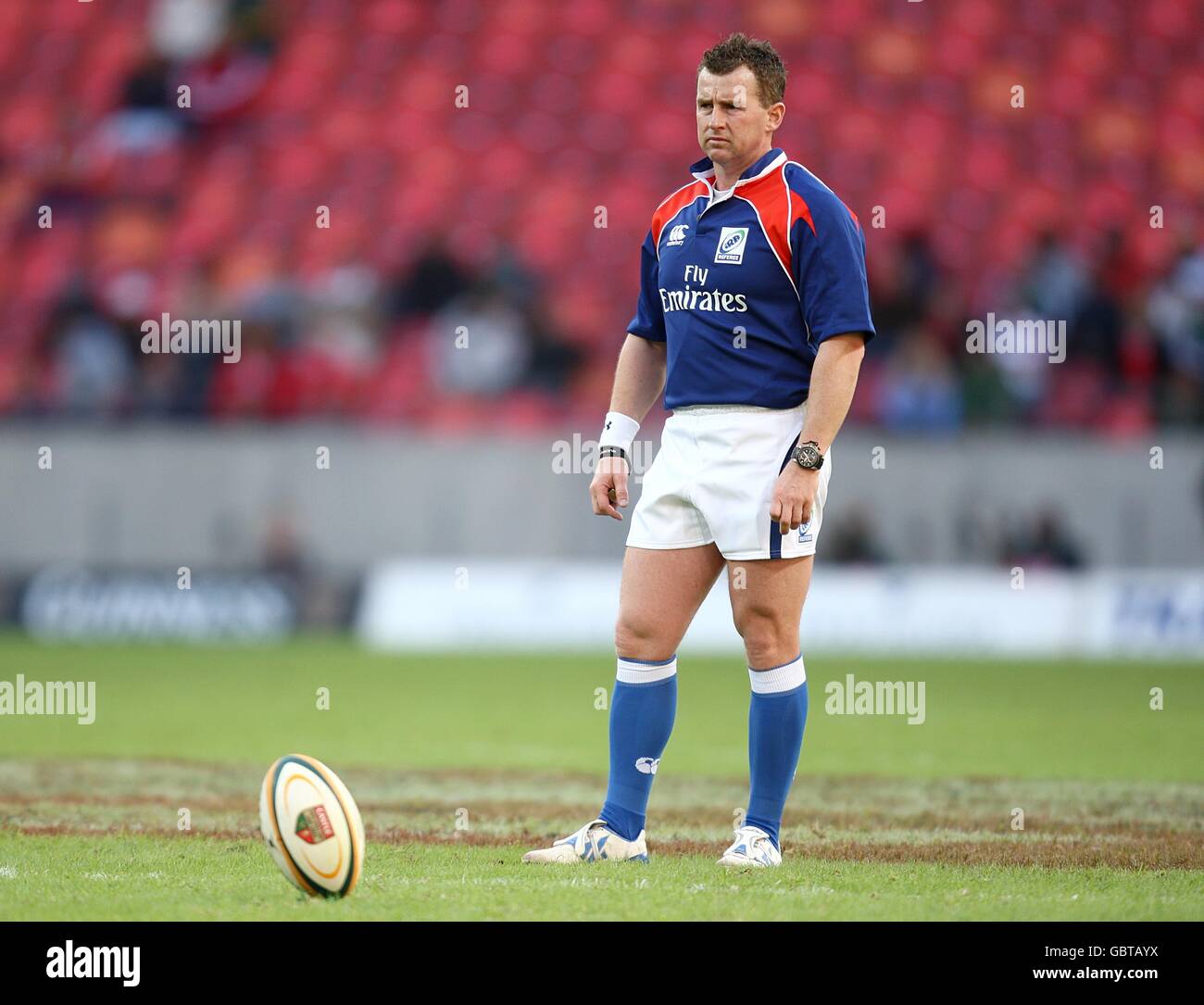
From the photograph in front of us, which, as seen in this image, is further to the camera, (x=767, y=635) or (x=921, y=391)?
(x=921, y=391)

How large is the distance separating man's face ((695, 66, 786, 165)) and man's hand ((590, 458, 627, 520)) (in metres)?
1.10

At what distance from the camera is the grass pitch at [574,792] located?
5.05 m

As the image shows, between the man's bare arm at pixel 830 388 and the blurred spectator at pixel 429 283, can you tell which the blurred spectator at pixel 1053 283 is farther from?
the man's bare arm at pixel 830 388

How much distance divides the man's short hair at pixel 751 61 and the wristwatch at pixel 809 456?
115cm

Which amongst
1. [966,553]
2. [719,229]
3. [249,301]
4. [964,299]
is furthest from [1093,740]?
[249,301]

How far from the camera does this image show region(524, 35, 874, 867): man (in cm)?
560

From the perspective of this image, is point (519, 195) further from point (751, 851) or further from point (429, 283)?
point (751, 851)

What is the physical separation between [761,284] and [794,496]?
0.75m

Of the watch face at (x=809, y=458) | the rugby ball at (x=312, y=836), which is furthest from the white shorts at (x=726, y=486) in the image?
the rugby ball at (x=312, y=836)

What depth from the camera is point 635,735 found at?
230 inches

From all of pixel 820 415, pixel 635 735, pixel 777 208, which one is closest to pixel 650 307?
pixel 777 208

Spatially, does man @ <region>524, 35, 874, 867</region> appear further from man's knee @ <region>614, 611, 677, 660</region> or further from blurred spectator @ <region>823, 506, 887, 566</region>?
blurred spectator @ <region>823, 506, 887, 566</region>

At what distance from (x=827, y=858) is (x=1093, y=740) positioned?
16.6ft

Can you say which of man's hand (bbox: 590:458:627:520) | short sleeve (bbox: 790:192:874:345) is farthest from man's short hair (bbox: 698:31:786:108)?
man's hand (bbox: 590:458:627:520)
